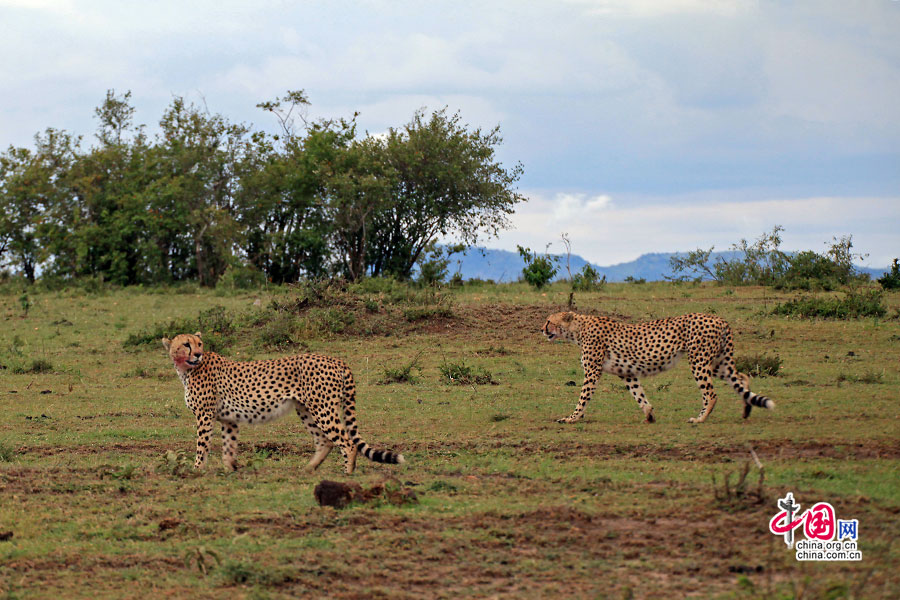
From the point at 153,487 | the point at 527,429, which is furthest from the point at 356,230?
the point at 153,487

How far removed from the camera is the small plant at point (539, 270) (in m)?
27.9

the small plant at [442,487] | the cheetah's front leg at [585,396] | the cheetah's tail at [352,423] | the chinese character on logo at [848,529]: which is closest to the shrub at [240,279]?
the cheetah's front leg at [585,396]

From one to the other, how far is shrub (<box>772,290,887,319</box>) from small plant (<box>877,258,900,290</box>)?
15.3 feet

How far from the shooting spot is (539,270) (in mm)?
27953

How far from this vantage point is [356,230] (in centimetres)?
3441

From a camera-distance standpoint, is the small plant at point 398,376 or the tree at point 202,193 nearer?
the small plant at point 398,376

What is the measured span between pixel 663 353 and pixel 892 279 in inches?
624

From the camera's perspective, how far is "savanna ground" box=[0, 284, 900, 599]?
617 cm

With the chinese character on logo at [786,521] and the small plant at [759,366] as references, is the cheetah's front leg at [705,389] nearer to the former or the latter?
the small plant at [759,366]

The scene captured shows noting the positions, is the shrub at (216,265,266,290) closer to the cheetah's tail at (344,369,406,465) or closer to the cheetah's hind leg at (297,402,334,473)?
the cheetah's hind leg at (297,402,334,473)

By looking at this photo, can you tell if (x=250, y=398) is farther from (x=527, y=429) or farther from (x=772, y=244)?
(x=772, y=244)

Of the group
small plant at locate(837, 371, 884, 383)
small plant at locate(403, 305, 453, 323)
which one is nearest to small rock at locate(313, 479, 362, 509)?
small plant at locate(837, 371, 884, 383)

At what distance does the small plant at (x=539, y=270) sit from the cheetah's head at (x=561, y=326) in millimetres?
14571

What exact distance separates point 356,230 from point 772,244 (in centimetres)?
1385
